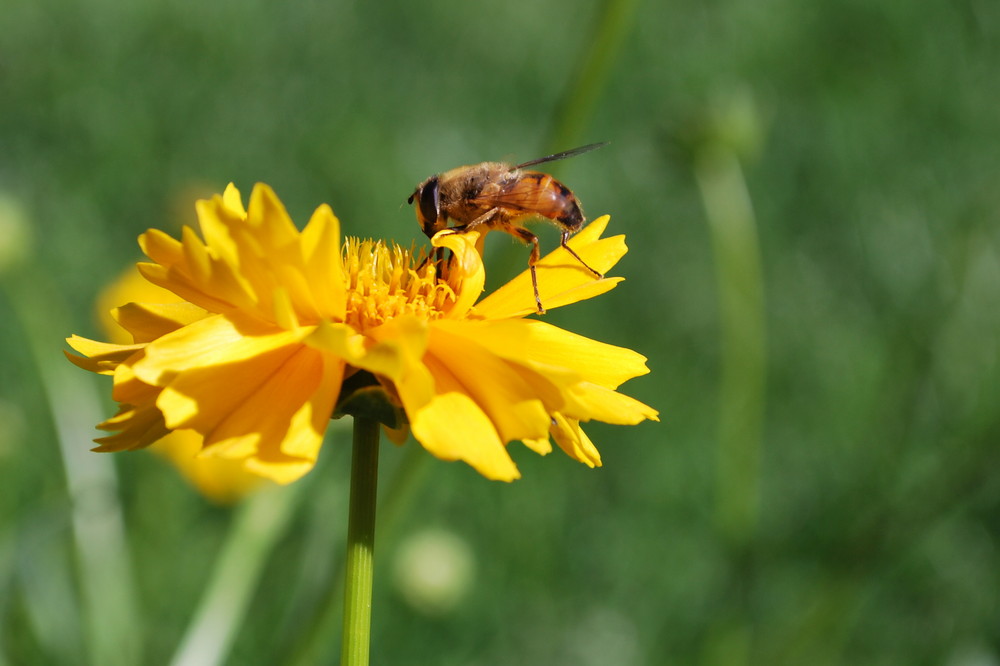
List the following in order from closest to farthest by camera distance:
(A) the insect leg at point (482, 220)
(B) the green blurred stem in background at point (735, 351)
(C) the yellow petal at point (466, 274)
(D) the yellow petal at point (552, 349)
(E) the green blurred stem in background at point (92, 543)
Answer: (D) the yellow petal at point (552, 349), (C) the yellow petal at point (466, 274), (A) the insect leg at point (482, 220), (E) the green blurred stem in background at point (92, 543), (B) the green blurred stem in background at point (735, 351)

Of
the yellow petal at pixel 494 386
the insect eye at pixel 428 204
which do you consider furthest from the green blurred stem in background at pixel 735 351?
the yellow petal at pixel 494 386

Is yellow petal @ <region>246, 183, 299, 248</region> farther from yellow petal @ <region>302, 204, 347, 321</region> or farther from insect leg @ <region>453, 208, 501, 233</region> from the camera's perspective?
insect leg @ <region>453, 208, 501, 233</region>

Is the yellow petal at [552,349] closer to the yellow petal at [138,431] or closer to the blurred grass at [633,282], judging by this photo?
the yellow petal at [138,431]

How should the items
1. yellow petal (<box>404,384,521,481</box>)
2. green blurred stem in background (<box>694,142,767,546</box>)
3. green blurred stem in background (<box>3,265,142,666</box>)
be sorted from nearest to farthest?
yellow petal (<box>404,384,521,481</box>)
green blurred stem in background (<box>3,265,142,666</box>)
green blurred stem in background (<box>694,142,767,546</box>)

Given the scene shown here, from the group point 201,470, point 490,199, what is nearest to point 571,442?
point 490,199

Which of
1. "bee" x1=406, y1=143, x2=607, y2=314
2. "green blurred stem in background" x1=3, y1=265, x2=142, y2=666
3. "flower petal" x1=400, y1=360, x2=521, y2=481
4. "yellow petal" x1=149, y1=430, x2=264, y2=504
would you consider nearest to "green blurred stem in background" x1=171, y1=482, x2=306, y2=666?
"green blurred stem in background" x1=3, y1=265, x2=142, y2=666
